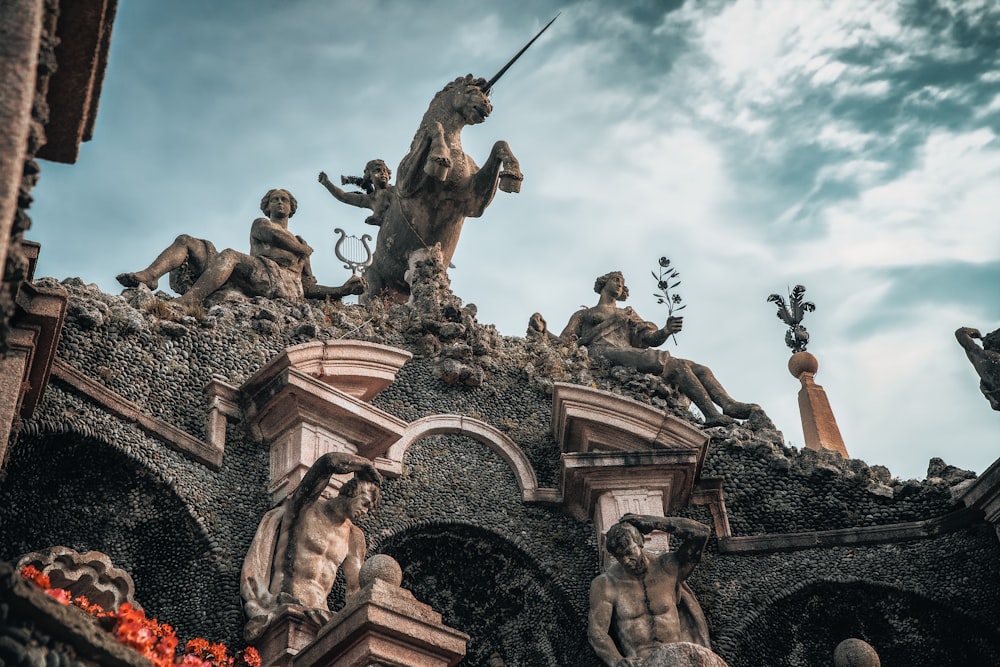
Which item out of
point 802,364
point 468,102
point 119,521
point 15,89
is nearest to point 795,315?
point 802,364

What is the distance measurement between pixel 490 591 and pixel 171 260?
477cm

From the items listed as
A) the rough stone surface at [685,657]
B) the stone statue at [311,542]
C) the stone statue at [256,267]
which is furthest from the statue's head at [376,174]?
the rough stone surface at [685,657]

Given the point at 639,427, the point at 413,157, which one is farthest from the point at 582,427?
the point at 413,157

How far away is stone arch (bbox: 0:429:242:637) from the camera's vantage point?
11109 millimetres

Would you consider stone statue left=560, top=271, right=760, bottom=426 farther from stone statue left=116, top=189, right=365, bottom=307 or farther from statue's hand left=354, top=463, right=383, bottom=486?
statue's hand left=354, top=463, right=383, bottom=486

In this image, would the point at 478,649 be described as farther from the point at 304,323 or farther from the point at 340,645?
the point at 340,645

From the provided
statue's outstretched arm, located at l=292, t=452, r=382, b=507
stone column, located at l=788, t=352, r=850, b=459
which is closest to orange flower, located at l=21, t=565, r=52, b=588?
statue's outstretched arm, located at l=292, t=452, r=382, b=507

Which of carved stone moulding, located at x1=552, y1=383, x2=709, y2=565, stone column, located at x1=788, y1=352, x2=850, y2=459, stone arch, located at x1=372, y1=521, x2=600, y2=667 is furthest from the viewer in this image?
stone column, located at x1=788, y1=352, x2=850, y2=459

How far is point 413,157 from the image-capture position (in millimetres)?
17031

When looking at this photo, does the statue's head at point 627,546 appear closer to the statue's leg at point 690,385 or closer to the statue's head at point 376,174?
the statue's leg at point 690,385

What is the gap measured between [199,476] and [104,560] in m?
1.39

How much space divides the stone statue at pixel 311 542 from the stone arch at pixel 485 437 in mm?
2121

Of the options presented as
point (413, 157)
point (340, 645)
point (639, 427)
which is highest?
point (413, 157)

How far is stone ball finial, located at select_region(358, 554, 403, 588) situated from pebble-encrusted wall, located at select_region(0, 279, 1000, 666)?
8.81ft
